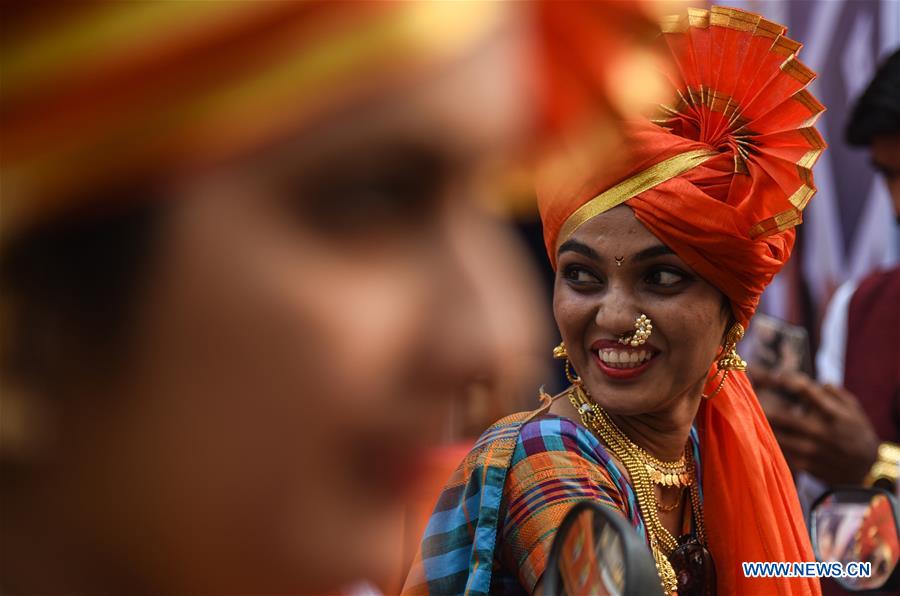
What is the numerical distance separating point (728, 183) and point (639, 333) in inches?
15.1

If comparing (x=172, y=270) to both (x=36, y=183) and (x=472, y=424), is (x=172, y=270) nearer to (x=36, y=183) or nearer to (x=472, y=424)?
(x=36, y=183)

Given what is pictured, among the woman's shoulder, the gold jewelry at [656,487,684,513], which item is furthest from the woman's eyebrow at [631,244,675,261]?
the gold jewelry at [656,487,684,513]

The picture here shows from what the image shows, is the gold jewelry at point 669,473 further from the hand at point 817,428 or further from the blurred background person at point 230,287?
the blurred background person at point 230,287

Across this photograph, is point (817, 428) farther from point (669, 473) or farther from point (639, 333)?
point (639, 333)

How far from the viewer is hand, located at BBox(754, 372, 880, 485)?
12.5ft

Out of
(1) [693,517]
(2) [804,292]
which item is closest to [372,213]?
(1) [693,517]

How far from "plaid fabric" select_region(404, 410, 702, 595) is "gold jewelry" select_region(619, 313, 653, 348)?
0.72 ft

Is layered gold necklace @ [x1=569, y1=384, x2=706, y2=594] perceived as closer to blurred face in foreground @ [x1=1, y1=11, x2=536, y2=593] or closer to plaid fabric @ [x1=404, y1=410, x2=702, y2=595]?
plaid fabric @ [x1=404, y1=410, x2=702, y2=595]

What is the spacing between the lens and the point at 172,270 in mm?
815

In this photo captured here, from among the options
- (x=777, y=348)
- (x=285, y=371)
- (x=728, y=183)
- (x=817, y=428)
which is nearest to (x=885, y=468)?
(x=817, y=428)

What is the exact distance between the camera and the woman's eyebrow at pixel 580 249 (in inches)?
87.4

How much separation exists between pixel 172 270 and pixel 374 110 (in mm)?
191

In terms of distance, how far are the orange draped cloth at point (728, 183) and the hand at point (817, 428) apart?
142 centimetres

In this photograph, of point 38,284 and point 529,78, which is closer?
point 38,284
